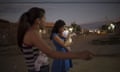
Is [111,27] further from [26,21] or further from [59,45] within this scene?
[26,21]

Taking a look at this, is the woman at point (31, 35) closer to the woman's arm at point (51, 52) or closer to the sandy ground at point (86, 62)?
the woman's arm at point (51, 52)

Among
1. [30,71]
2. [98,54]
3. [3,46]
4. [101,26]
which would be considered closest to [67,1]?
[101,26]

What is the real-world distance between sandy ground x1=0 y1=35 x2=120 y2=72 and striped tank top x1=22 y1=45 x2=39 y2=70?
1.70 metres

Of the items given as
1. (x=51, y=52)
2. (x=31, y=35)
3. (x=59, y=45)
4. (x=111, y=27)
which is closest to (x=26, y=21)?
(x=31, y=35)

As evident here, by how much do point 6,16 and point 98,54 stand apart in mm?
1256

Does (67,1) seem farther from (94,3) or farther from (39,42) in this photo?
(39,42)

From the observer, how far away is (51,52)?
1.00 metres

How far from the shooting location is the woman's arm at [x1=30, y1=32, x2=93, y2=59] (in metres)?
0.91

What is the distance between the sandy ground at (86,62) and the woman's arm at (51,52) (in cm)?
181

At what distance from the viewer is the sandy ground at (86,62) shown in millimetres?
2936

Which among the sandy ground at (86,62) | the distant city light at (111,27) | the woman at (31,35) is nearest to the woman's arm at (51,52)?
the woman at (31,35)

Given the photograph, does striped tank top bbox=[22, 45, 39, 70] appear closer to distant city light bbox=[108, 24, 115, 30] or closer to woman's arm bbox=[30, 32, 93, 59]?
woman's arm bbox=[30, 32, 93, 59]

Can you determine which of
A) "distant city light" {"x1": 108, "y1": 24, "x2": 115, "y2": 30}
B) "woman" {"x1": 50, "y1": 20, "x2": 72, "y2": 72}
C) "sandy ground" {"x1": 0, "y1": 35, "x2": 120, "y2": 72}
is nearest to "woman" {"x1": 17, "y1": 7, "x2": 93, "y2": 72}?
"woman" {"x1": 50, "y1": 20, "x2": 72, "y2": 72}

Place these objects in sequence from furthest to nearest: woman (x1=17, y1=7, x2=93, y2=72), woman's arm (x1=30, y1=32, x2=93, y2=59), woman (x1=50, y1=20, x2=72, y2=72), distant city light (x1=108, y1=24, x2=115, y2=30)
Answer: distant city light (x1=108, y1=24, x2=115, y2=30), woman (x1=50, y1=20, x2=72, y2=72), woman (x1=17, y1=7, x2=93, y2=72), woman's arm (x1=30, y1=32, x2=93, y2=59)
